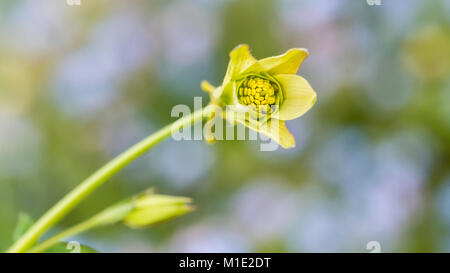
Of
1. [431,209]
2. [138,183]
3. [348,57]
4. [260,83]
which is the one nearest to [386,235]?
[431,209]

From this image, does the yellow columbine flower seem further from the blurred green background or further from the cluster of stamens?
the blurred green background

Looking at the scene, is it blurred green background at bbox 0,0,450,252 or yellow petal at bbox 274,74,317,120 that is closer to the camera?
yellow petal at bbox 274,74,317,120

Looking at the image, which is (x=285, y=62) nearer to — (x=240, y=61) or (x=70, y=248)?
(x=240, y=61)

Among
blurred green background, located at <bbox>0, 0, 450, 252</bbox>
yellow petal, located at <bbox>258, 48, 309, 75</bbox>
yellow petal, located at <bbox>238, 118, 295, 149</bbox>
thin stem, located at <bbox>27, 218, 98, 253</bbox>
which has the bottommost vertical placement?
thin stem, located at <bbox>27, 218, 98, 253</bbox>

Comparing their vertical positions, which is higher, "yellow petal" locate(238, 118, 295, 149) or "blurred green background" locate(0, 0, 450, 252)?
"blurred green background" locate(0, 0, 450, 252)

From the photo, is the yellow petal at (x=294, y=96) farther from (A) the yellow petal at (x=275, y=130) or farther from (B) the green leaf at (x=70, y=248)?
(B) the green leaf at (x=70, y=248)

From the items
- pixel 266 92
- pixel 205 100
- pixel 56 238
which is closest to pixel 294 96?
pixel 266 92

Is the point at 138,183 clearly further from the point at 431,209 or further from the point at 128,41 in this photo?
the point at 431,209

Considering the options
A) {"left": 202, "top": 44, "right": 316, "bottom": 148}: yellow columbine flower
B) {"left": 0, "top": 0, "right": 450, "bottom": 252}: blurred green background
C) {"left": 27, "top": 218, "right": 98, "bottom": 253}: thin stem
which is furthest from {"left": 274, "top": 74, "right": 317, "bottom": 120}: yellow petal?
{"left": 0, "top": 0, "right": 450, "bottom": 252}: blurred green background
